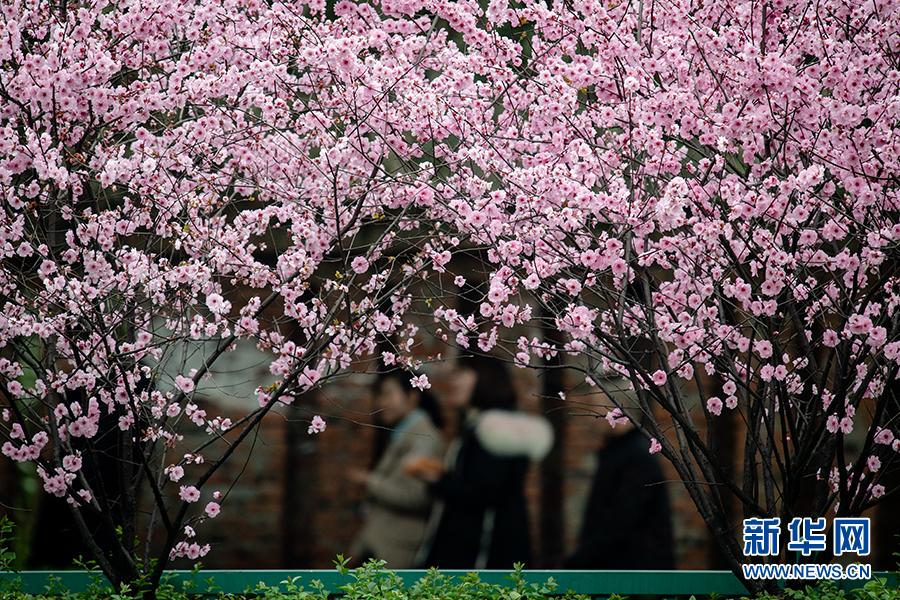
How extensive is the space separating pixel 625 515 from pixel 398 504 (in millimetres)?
1937

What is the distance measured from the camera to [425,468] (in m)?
6.54

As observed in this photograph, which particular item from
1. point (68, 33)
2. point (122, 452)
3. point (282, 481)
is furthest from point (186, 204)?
point (282, 481)

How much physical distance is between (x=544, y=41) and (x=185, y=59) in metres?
2.50

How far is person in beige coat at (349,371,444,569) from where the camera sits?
6.51 metres

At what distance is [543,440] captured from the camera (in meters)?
6.59

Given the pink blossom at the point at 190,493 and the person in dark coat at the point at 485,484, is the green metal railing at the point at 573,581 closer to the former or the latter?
the person in dark coat at the point at 485,484

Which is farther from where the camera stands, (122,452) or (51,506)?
(51,506)

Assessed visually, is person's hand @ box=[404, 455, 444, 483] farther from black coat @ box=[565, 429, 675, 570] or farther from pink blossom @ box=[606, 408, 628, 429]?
pink blossom @ box=[606, 408, 628, 429]

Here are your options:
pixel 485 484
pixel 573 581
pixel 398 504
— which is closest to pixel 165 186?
pixel 398 504

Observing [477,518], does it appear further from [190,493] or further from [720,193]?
[720,193]

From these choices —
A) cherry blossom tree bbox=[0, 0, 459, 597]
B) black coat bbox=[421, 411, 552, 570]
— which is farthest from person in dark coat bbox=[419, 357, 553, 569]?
cherry blossom tree bbox=[0, 0, 459, 597]

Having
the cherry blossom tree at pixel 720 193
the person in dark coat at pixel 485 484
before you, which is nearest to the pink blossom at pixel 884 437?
the cherry blossom tree at pixel 720 193

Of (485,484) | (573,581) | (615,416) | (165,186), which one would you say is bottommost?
(573,581)

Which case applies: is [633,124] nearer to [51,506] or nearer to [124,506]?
[124,506]
